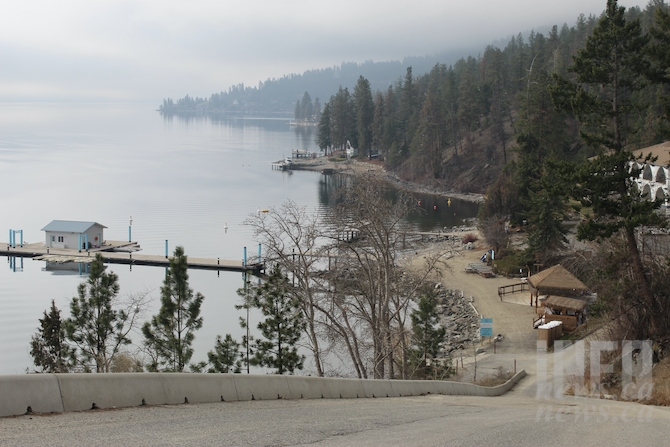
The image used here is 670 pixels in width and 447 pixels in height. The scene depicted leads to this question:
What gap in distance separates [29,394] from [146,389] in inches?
59.3

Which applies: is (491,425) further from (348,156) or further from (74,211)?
(348,156)

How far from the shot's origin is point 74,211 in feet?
227

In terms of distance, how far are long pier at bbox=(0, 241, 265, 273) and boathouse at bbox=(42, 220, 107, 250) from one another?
0.62 metres

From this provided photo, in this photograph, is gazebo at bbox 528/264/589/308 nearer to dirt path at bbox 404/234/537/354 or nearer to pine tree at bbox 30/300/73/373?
dirt path at bbox 404/234/537/354

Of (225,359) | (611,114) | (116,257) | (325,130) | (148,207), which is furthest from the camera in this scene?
(325,130)

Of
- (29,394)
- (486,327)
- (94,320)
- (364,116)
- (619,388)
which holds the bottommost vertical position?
(486,327)

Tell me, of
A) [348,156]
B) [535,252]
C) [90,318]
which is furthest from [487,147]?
[90,318]

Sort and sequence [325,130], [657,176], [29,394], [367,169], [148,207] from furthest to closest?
[325,130]
[367,169]
[148,207]
[657,176]
[29,394]

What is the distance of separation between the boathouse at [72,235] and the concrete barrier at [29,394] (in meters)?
46.0

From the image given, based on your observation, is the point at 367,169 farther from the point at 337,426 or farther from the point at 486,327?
the point at 337,426

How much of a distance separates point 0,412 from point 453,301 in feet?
106

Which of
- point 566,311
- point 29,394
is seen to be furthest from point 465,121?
point 29,394

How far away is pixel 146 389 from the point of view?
8.16 meters

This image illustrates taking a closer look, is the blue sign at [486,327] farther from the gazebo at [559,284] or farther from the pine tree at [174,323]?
the pine tree at [174,323]
